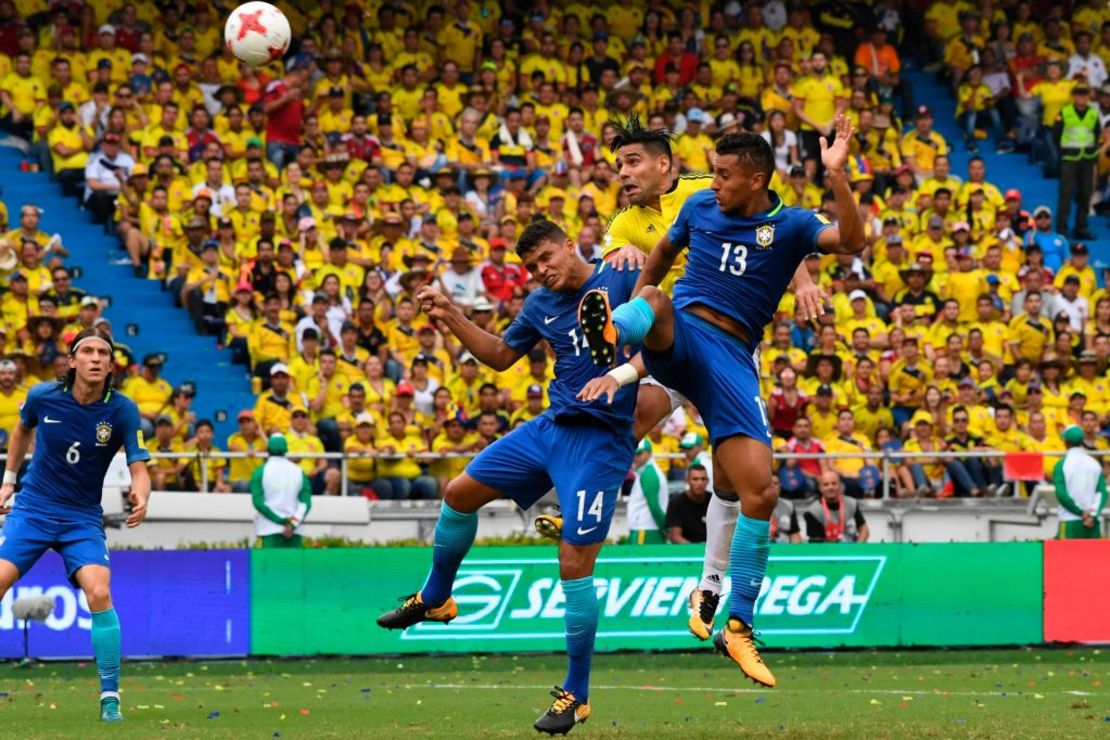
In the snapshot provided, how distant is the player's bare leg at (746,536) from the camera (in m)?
10.5

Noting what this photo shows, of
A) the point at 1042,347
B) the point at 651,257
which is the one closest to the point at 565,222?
the point at 1042,347

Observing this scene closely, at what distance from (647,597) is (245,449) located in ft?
16.1

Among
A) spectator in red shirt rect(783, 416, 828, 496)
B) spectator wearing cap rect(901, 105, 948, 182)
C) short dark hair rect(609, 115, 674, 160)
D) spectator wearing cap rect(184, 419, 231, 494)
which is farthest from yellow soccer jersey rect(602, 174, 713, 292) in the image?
spectator wearing cap rect(901, 105, 948, 182)

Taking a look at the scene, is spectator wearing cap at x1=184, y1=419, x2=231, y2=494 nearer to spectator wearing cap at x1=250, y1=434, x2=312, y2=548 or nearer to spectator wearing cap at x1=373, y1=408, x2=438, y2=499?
spectator wearing cap at x1=250, y1=434, x2=312, y2=548

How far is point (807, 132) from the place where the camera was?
2681cm

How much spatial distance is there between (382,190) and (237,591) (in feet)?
25.4

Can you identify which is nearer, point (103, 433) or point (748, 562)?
point (748, 562)

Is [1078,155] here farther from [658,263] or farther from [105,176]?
[658,263]

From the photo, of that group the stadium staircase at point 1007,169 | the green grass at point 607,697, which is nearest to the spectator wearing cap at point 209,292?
the green grass at point 607,697

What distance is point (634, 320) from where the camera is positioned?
9.87m

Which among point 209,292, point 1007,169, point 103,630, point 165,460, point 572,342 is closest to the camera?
point 572,342

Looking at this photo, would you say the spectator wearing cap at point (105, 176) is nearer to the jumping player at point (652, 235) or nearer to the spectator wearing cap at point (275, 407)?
the spectator wearing cap at point (275, 407)

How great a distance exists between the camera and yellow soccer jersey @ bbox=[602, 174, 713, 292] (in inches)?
459

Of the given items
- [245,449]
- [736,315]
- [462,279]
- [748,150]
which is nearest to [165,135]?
[462,279]
